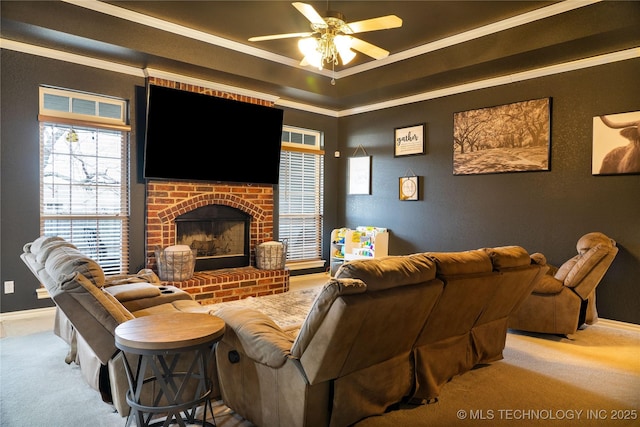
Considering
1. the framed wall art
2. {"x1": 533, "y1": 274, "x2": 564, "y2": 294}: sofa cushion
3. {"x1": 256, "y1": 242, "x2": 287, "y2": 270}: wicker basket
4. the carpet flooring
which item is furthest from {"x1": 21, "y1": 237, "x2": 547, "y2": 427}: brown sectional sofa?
the framed wall art

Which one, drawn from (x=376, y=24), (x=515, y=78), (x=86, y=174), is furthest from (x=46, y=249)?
(x=515, y=78)

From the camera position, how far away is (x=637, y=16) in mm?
3555

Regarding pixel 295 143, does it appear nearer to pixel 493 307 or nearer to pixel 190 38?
pixel 190 38

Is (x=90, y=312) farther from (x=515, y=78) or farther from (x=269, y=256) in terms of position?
(x=515, y=78)

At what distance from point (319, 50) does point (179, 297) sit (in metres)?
2.43

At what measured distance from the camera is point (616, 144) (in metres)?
4.28

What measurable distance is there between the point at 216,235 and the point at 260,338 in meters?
3.70

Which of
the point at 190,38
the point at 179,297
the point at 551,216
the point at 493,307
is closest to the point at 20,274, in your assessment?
the point at 179,297

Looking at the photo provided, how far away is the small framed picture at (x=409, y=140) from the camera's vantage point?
5.98m

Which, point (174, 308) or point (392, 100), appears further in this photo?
point (392, 100)

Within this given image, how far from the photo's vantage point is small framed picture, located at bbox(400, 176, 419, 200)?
607 centimetres

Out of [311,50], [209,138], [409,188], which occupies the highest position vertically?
[311,50]

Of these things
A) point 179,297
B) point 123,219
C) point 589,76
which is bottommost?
point 179,297

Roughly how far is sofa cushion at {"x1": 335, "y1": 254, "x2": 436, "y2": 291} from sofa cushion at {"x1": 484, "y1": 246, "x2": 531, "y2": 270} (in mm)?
652
